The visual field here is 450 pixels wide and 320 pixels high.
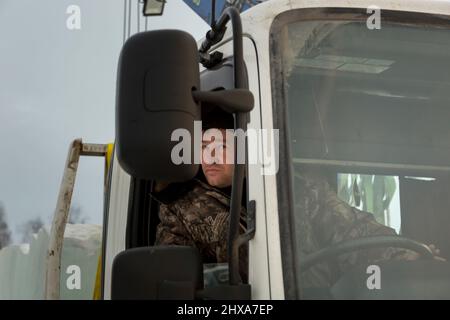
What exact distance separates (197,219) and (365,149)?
60 centimetres

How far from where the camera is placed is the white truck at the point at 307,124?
5.30 ft

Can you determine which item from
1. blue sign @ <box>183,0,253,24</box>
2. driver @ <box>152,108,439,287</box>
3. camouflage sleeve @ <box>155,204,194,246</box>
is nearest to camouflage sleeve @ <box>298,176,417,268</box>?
driver @ <box>152,108,439,287</box>

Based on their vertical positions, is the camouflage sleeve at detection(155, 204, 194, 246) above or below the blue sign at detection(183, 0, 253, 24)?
below

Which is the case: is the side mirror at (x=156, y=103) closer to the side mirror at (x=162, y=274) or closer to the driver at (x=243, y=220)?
the side mirror at (x=162, y=274)

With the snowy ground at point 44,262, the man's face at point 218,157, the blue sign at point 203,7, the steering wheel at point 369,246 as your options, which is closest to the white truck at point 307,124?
the steering wheel at point 369,246

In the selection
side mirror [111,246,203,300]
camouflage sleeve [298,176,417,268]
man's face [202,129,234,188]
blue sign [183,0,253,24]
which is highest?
blue sign [183,0,253,24]

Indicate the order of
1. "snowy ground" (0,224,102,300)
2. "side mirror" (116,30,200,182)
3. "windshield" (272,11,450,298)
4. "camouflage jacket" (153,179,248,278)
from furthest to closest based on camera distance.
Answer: "snowy ground" (0,224,102,300) < "camouflage jacket" (153,179,248,278) < "windshield" (272,11,450,298) < "side mirror" (116,30,200,182)

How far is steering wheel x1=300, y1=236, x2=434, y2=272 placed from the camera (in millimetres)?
1698

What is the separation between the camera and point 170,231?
2197mm

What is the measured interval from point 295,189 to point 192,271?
34 centimetres

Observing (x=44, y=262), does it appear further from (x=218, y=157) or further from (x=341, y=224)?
(x=341, y=224)

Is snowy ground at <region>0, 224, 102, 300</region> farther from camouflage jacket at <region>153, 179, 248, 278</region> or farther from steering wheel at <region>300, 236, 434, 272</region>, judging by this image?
steering wheel at <region>300, 236, 434, 272</region>

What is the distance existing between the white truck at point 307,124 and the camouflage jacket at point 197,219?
0.30 meters
